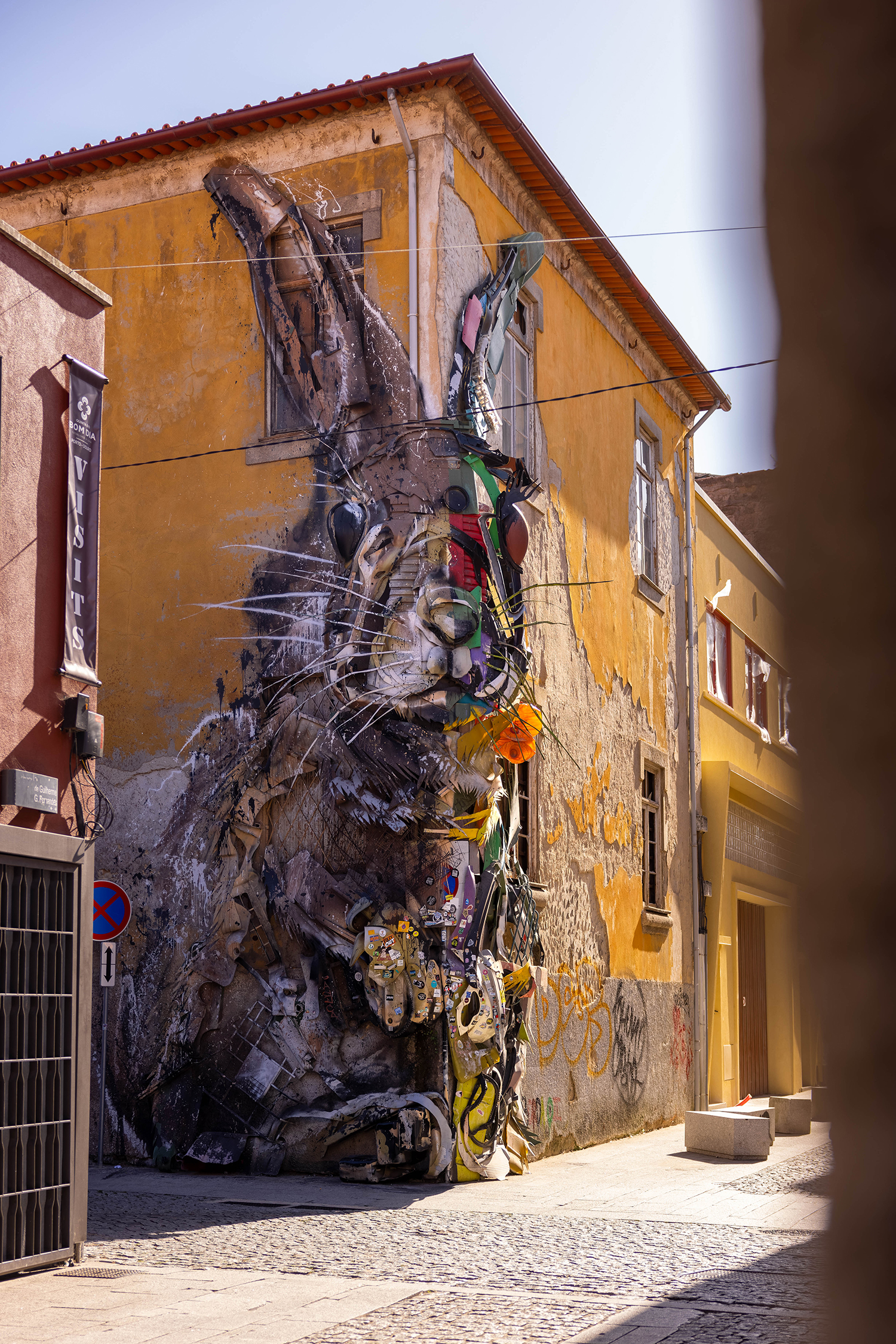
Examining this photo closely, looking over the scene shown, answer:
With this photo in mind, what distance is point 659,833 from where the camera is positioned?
59.0 ft

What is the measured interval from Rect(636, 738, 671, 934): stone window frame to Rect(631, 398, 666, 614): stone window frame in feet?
6.27

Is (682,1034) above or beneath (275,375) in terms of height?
beneath

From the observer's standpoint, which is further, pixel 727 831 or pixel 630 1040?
pixel 727 831

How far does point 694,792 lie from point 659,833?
5.63 ft

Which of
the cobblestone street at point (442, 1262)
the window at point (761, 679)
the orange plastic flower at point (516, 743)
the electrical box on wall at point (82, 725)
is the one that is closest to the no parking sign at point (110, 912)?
the cobblestone street at point (442, 1262)

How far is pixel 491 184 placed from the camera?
45.7 feet

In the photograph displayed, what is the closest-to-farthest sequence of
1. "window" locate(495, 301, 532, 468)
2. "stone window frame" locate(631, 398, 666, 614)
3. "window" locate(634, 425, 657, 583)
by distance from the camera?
1. "window" locate(495, 301, 532, 468)
2. "stone window frame" locate(631, 398, 666, 614)
3. "window" locate(634, 425, 657, 583)

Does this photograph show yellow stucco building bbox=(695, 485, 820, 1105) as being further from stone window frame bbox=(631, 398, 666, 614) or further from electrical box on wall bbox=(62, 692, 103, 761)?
electrical box on wall bbox=(62, 692, 103, 761)

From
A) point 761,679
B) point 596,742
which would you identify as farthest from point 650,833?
point 761,679

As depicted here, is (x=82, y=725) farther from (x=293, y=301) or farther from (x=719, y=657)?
(x=719, y=657)

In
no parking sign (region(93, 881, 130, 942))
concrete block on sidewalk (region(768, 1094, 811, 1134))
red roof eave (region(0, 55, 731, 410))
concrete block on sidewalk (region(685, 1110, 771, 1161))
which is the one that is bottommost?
concrete block on sidewalk (region(768, 1094, 811, 1134))

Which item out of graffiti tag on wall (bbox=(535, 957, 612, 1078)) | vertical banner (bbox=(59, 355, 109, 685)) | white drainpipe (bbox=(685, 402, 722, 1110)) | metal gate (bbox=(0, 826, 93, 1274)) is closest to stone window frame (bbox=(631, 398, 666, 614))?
white drainpipe (bbox=(685, 402, 722, 1110))

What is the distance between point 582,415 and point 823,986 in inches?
624

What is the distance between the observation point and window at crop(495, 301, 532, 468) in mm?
13938
